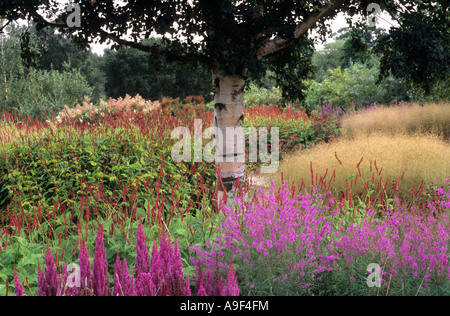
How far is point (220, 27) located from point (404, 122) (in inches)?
286

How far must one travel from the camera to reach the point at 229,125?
5.22m

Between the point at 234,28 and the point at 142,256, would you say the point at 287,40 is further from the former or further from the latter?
the point at 142,256

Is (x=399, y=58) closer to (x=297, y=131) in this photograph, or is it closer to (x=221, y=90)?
(x=221, y=90)

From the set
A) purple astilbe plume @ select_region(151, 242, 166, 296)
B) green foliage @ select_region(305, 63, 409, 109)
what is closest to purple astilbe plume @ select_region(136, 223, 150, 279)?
purple astilbe plume @ select_region(151, 242, 166, 296)

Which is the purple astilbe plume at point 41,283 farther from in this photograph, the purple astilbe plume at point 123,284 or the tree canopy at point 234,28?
the tree canopy at point 234,28

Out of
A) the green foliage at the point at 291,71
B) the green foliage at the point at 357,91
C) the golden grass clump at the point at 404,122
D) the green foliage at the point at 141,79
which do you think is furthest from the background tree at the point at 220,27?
the green foliage at the point at 141,79

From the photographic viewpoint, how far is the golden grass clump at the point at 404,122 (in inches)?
388

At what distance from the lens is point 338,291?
2.61m

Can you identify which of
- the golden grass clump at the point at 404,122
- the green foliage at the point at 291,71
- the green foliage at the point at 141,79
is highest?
the green foliage at the point at 141,79

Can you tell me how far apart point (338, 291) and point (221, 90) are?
3206 millimetres

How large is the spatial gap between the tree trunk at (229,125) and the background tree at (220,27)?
0.01m

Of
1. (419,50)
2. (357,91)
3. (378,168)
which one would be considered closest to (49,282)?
(419,50)

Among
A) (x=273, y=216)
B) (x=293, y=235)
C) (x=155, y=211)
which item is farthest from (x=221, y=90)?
(x=293, y=235)

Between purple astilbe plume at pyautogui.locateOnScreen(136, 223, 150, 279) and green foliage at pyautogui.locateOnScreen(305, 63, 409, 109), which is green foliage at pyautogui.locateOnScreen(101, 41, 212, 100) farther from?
purple astilbe plume at pyautogui.locateOnScreen(136, 223, 150, 279)
